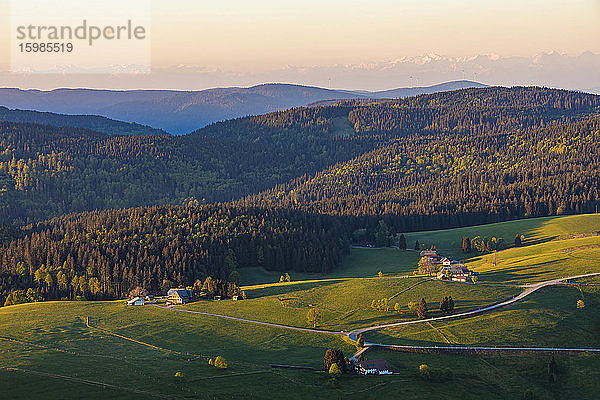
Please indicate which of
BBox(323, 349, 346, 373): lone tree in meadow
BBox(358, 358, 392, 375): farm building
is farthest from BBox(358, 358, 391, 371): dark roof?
BBox(323, 349, 346, 373): lone tree in meadow

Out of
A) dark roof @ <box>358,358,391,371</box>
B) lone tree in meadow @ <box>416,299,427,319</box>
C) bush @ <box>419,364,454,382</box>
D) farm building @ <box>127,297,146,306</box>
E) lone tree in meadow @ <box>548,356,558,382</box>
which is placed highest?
lone tree in meadow @ <box>416,299,427,319</box>

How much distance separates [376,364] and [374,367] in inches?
27.8

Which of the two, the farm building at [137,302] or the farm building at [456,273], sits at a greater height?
the farm building at [456,273]

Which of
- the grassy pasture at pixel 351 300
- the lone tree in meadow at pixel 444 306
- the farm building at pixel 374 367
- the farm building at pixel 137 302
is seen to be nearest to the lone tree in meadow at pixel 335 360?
the farm building at pixel 374 367

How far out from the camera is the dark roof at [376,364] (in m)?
101

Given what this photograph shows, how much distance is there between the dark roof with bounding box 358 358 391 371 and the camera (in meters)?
101

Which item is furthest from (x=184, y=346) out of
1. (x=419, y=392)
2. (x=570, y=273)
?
(x=570, y=273)

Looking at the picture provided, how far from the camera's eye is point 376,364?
101 meters

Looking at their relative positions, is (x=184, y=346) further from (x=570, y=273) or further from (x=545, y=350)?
(x=570, y=273)

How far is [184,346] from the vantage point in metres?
118

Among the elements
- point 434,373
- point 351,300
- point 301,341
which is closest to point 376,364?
point 434,373

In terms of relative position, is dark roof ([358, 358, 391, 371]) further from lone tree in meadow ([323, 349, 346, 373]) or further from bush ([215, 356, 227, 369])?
bush ([215, 356, 227, 369])

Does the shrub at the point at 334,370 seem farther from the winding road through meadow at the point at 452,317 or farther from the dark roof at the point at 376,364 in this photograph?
the winding road through meadow at the point at 452,317

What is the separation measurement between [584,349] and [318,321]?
49.7 meters
